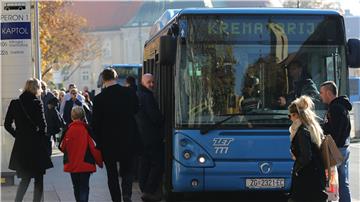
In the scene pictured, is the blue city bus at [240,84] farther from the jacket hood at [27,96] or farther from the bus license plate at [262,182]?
the jacket hood at [27,96]

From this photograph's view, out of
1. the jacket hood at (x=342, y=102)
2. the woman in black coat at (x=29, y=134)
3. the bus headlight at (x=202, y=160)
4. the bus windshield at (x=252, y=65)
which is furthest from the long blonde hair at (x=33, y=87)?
the jacket hood at (x=342, y=102)

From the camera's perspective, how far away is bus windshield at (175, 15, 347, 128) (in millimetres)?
8789

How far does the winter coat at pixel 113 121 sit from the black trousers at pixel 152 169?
1.26 metres

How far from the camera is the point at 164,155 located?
962 cm

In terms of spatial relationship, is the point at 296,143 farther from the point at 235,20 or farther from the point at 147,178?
the point at 147,178

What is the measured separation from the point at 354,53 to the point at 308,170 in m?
3.31

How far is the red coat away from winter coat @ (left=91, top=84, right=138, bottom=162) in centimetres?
24

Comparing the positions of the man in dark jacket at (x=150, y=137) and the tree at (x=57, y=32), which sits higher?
the tree at (x=57, y=32)

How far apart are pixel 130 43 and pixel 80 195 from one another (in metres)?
92.3

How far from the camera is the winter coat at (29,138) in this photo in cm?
846

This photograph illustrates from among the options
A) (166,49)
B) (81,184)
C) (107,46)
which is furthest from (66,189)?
(107,46)

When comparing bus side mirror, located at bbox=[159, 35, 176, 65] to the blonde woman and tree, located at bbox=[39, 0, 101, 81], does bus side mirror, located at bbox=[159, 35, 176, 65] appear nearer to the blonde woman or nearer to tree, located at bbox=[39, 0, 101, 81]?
the blonde woman

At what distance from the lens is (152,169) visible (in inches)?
380

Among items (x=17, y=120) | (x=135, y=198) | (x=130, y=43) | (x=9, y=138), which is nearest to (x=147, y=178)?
(x=135, y=198)
